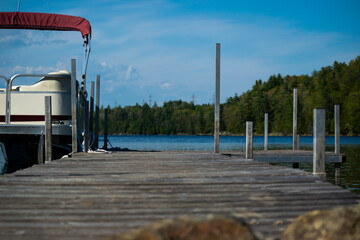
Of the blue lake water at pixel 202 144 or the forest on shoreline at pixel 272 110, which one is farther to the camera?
the forest on shoreline at pixel 272 110

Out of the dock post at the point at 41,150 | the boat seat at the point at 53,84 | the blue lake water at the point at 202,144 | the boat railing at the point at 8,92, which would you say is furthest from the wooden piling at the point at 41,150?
the blue lake water at the point at 202,144

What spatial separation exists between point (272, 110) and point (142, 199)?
100415mm

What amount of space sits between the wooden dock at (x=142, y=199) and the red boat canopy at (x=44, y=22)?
23.2ft

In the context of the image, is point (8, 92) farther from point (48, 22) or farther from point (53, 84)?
A: point (48, 22)

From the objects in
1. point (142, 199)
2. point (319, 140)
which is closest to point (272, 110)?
point (319, 140)

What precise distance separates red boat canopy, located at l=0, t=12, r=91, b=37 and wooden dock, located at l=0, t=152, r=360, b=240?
7.07 m

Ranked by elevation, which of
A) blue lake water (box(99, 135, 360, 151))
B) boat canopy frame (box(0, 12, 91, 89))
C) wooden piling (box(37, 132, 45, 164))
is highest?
boat canopy frame (box(0, 12, 91, 89))

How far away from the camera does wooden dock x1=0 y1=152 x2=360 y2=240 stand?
311 centimetres

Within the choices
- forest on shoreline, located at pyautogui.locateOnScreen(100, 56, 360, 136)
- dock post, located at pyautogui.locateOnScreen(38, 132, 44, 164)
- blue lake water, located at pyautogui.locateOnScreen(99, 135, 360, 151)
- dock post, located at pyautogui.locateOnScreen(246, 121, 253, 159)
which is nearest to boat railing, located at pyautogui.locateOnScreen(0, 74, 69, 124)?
dock post, located at pyautogui.locateOnScreen(38, 132, 44, 164)

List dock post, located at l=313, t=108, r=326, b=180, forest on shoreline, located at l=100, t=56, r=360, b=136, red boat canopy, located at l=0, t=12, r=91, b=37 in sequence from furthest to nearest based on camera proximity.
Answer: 1. forest on shoreline, located at l=100, t=56, r=360, b=136
2. red boat canopy, located at l=0, t=12, r=91, b=37
3. dock post, located at l=313, t=108, r=326, b=180

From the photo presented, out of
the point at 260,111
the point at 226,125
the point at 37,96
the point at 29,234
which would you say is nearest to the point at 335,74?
the point at 260,111

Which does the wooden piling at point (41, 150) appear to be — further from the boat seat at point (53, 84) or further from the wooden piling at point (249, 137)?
the wooden piling at point (249, 137)

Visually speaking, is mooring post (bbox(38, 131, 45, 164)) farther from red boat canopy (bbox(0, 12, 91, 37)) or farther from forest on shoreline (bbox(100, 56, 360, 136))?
forest on shoreline (bbox(100, 56, 360, 136))

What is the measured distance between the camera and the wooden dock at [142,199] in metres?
3.11
